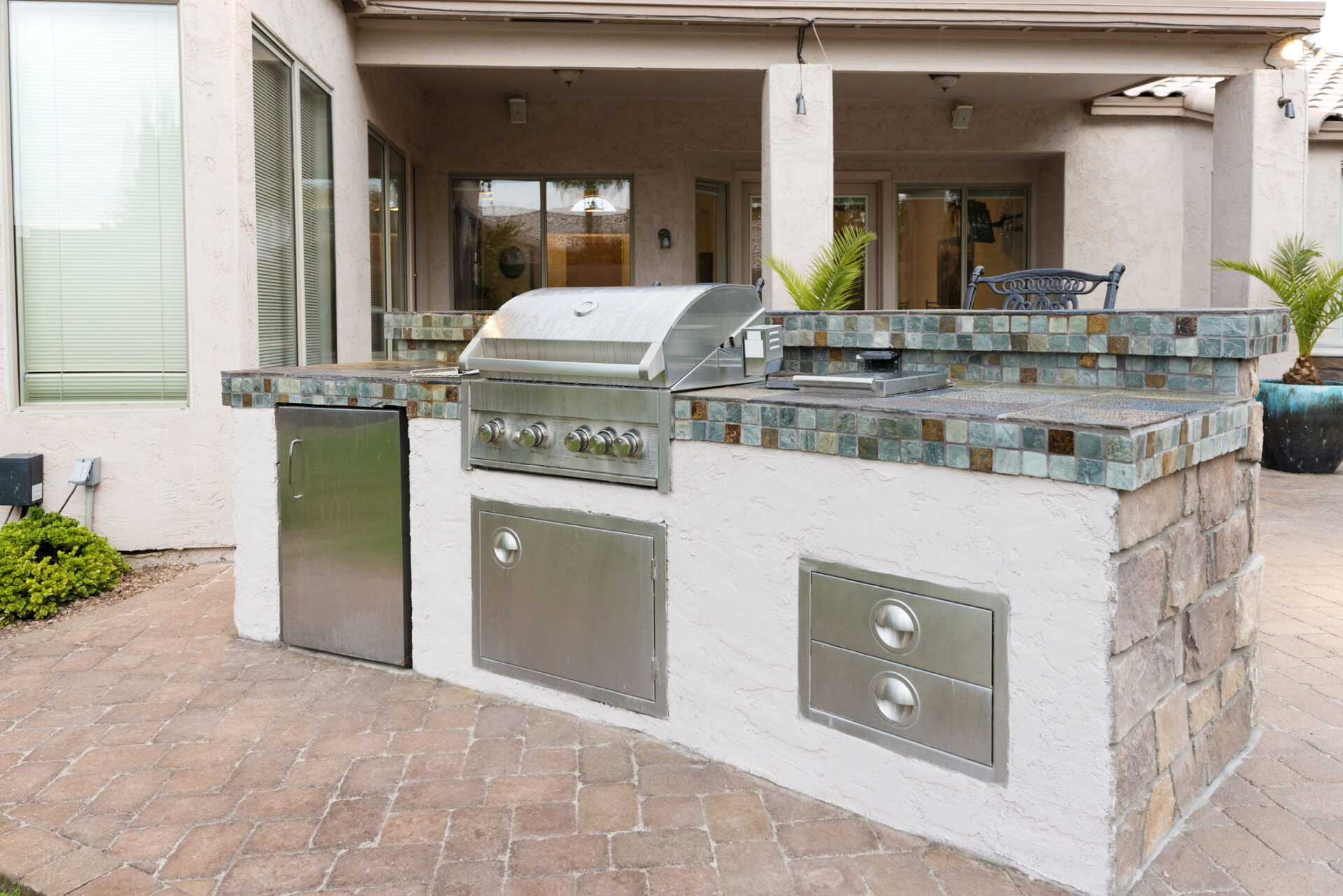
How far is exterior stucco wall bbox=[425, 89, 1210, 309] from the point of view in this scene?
30.8ft

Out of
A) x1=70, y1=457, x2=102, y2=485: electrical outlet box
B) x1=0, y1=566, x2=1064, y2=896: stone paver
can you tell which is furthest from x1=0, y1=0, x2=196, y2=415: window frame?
x1=0, y1=566, x2=1064, y2=896: stone paver

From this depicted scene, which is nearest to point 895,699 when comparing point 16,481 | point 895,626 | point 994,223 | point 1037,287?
point 895,626

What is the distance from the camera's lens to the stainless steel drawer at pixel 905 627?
225 cm

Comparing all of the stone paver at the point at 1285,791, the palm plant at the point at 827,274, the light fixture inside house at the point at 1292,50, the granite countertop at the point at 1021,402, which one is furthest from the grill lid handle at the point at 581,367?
the light fixture inside house at the point at 1292,50

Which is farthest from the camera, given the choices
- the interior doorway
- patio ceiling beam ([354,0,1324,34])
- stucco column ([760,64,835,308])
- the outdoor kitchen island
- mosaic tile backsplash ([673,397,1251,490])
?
the interior doorway

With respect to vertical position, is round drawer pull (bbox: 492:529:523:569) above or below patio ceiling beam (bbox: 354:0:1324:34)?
below

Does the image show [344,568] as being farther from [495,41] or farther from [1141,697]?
[495,41]

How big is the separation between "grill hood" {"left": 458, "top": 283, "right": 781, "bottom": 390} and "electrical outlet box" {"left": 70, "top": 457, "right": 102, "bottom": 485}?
271 cm

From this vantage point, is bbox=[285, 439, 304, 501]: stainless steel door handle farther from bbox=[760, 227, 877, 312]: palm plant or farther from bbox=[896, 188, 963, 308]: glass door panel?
bbox=[896, 188, 963, 308]: glass door panel

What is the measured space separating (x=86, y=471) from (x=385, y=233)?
3534mm

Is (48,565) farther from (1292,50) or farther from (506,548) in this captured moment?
(1292,50)

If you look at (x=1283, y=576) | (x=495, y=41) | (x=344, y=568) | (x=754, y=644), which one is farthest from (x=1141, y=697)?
(x=495, y=41)

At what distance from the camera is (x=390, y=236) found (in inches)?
323

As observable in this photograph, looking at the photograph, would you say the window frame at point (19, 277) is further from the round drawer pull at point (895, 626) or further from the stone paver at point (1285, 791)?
the stone paver at point (1285, 791)
